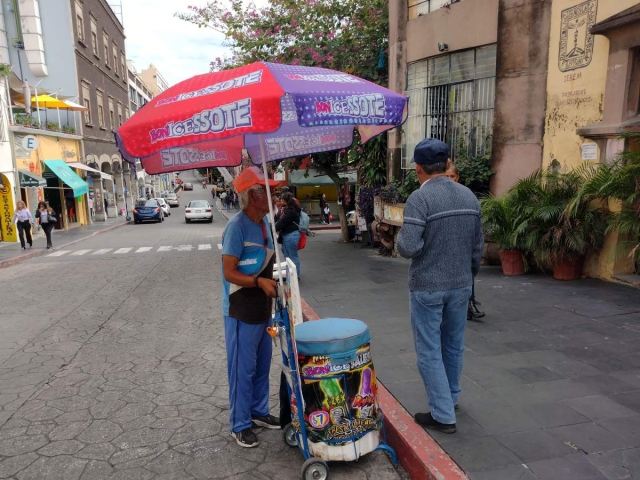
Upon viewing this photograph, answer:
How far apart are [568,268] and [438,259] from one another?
214 inches

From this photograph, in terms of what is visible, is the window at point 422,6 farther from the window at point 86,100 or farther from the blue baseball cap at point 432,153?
the window at point 86,100

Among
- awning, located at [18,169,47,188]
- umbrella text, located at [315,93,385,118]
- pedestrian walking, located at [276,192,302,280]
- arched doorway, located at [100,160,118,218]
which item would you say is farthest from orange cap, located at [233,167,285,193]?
arched doorway, located at [100,160,118,218]

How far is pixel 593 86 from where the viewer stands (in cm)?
721

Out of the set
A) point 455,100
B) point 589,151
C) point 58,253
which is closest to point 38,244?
point 58,253

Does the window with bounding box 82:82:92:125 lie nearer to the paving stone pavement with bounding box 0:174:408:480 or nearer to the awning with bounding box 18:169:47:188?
the awning with bounding box 18:169:47:188

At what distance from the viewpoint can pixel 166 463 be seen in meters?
3.14

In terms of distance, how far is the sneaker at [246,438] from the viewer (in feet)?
10.8

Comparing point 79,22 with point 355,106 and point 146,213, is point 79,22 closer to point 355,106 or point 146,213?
point 146,213

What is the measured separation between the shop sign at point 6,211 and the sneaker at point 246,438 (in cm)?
1821

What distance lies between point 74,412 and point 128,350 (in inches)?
59.7

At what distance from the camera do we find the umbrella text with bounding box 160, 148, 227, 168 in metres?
3.71

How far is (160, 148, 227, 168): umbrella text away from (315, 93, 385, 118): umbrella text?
1.34m

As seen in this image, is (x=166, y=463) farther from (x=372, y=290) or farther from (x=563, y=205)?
(x=563, y=205)

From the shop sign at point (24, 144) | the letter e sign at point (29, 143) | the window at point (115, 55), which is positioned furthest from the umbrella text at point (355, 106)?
the window at point (115, 55)
